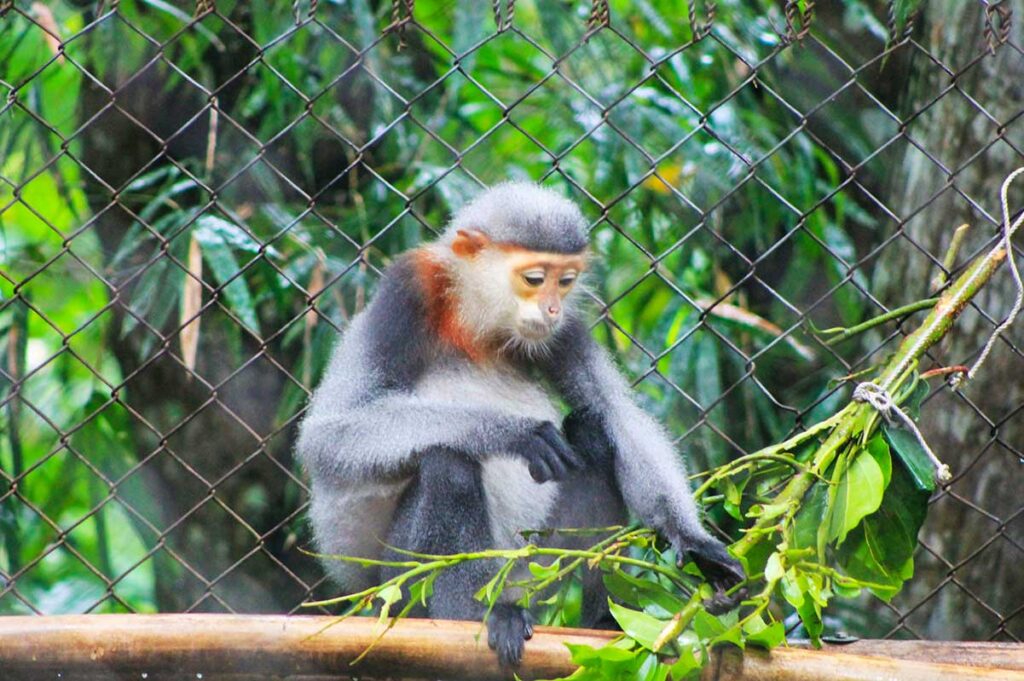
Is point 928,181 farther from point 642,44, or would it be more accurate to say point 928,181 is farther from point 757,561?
point 757,561

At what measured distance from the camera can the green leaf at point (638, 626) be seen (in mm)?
2611

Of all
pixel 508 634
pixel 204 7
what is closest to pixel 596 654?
pixel 508 634

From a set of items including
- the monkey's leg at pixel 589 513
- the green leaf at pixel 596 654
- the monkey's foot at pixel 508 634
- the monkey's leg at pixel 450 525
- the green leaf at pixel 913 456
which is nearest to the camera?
the green leaf at pixel 596 654

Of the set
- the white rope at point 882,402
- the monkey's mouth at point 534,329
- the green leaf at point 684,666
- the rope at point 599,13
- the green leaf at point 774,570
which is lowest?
the green leaf at point 684,666

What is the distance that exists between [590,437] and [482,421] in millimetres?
481

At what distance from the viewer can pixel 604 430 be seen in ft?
11.6

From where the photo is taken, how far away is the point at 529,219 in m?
3.52

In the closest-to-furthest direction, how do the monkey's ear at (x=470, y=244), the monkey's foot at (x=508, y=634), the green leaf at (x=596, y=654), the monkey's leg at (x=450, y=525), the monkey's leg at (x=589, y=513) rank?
the green leaf at (x=596, y=654)
the monkey's foot at (x=508, y=634)
the monkey's leg at (x=450, y=525)
the monkey's leg at (x=589, y=513)
the monkey's ear at (x=470, y=244)

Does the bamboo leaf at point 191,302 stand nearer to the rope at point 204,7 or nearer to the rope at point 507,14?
the rope at point 204,7

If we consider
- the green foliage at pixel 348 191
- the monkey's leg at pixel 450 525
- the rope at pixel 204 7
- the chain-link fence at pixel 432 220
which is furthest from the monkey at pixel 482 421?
the rope at pixel 204 7

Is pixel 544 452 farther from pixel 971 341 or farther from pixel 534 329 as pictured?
pixel 971 341

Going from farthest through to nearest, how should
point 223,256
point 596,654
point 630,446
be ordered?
point 223,256 < point 630,446 < point 596,654

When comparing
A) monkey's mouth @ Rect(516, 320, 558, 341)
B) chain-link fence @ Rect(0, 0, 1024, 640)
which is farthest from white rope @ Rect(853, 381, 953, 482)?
chain-link fence @ Rect(0, 0, 1024, 640)

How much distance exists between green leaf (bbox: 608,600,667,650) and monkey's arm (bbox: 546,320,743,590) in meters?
0.46
